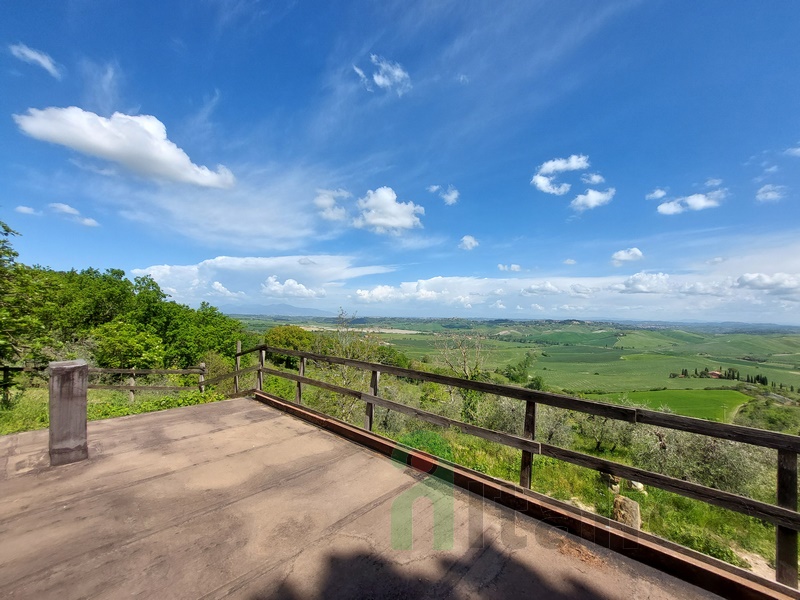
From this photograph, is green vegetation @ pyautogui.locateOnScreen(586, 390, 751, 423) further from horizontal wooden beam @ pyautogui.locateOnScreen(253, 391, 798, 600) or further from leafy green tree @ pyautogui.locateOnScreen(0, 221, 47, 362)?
leafy green tree @ pyautogui.locateOnScreen(0, 221, 47, 362)

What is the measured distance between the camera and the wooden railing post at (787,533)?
1.99 m

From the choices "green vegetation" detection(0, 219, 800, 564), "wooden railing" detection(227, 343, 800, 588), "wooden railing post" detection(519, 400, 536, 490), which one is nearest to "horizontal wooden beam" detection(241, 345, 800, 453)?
"wooden railing" detection(227, 343, 800, 588)

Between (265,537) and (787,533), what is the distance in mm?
3423

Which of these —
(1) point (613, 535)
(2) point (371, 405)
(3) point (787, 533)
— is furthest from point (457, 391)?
(3) point (787, 533)

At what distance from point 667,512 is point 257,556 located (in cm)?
927

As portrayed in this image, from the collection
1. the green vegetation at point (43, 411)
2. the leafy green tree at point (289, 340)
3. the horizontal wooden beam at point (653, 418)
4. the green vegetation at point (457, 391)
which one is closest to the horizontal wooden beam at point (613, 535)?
the horizontal wooden beam at point (653, 418)

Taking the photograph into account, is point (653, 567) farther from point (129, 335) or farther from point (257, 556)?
point (129, 335)

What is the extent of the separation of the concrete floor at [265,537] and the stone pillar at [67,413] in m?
0.15

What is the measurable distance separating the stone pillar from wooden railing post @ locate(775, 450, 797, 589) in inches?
228

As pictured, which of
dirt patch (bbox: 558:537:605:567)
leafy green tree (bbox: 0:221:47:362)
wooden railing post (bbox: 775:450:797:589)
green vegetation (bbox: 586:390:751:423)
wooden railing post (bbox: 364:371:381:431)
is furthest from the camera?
green vegetation (bbox: 586:390:751:423)

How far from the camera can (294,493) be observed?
3090mm

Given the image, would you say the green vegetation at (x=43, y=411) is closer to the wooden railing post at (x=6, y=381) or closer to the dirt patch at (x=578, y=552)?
the wooden railing post at (x=6, y=381)

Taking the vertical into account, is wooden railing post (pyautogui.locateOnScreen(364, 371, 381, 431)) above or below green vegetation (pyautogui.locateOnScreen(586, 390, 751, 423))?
above

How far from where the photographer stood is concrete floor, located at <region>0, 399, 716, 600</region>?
6.64 ft
